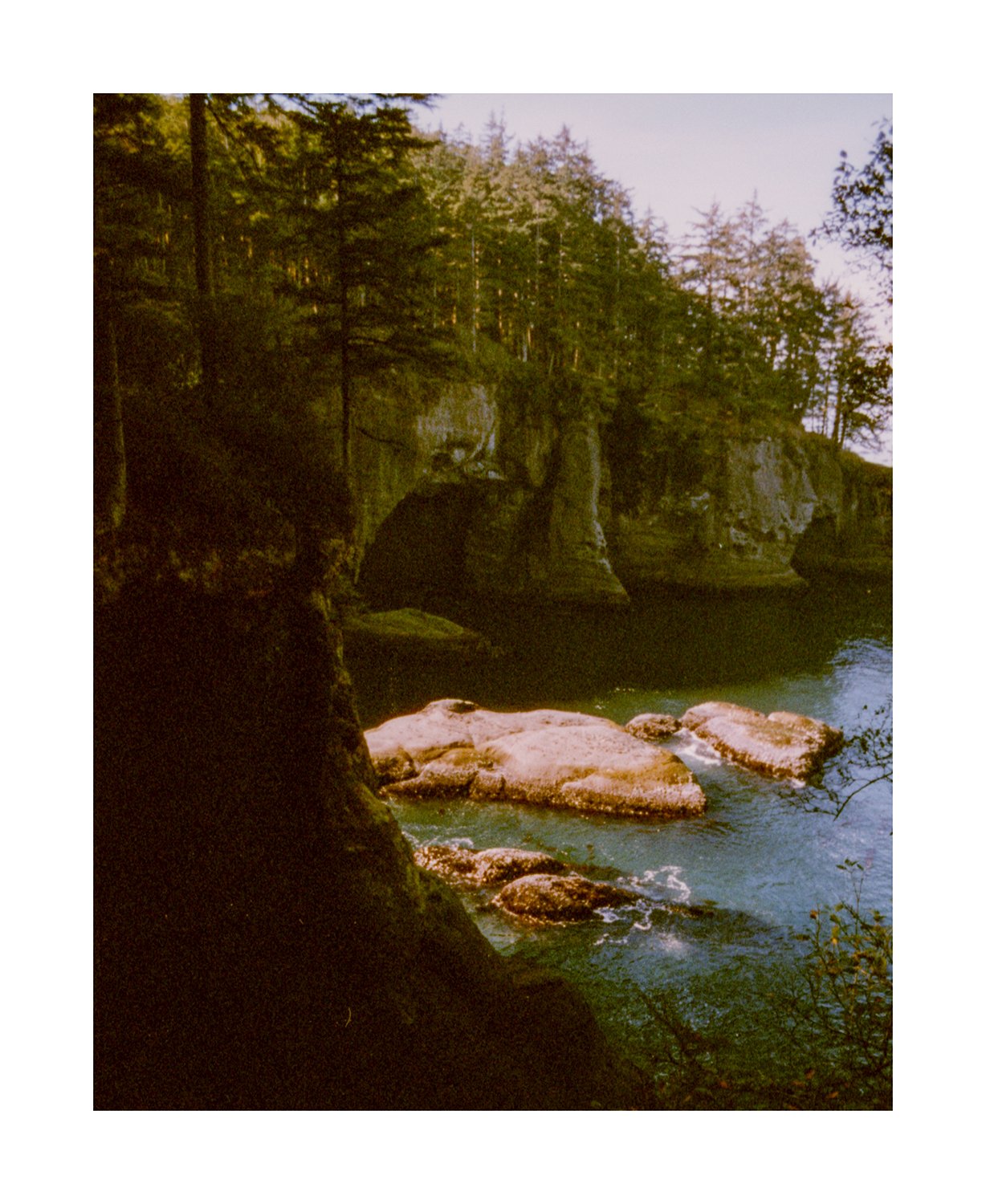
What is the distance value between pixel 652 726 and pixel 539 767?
157 inches

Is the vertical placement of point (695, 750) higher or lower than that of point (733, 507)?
lower

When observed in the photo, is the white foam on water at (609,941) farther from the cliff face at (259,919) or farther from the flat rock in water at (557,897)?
the cliff face at (259,919)

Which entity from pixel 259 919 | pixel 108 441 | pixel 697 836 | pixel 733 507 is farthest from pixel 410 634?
pixel 733 507

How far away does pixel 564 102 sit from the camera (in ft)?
15.8

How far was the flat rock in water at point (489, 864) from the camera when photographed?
8305 millimetres

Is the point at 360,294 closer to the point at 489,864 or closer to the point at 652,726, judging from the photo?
the point at 489,864

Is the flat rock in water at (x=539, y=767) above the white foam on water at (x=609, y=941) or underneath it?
above

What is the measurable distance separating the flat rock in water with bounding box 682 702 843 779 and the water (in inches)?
14.2

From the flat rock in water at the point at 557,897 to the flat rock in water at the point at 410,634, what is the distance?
38.9ft

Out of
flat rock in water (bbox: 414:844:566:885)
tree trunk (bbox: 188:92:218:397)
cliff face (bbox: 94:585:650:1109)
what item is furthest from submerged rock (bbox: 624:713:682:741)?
tree trunk (bbox: 188:92:218:397)

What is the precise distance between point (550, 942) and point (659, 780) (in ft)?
13.5

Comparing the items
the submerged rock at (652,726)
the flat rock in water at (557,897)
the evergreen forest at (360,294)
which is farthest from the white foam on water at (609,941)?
the submerged rock at (652,726)

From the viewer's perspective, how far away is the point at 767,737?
12477 mm
